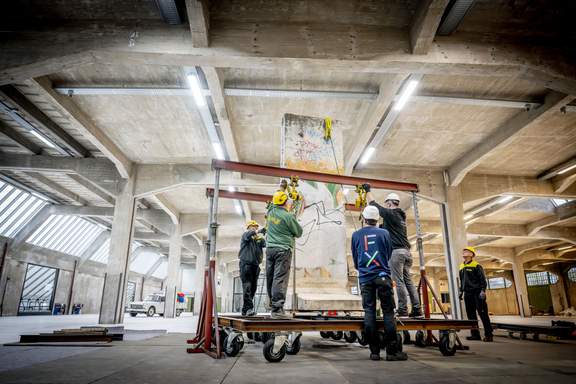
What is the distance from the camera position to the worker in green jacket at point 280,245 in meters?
5.44

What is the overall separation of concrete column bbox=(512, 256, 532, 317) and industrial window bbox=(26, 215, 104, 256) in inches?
1473

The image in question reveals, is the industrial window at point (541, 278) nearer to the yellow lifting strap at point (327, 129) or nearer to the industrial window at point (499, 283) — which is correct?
the industrial window at point (499, 283)

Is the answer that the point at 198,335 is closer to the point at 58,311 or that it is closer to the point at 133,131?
the point at 133,131

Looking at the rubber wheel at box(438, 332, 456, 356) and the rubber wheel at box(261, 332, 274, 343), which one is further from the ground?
the rubber wheel at box(261, 332, 274, 343)

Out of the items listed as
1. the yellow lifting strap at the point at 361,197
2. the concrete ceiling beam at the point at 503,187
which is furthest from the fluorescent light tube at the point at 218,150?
the concrete ceiling beam at the point at 503,187

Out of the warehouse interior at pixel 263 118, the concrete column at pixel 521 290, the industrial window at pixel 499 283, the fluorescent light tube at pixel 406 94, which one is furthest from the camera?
the industrial window at pixel 499 283

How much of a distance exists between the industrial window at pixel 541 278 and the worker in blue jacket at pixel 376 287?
131 feet

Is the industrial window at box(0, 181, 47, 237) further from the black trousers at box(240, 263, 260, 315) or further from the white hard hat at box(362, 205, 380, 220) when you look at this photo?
the white hard hat at box(362, 205, 380, 220)

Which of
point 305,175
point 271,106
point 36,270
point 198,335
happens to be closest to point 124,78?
point 271,106

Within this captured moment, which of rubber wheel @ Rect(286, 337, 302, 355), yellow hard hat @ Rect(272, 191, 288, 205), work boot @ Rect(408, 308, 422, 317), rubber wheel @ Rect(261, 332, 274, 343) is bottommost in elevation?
rubber wheel @ Rect(286, 337, 302, 355)

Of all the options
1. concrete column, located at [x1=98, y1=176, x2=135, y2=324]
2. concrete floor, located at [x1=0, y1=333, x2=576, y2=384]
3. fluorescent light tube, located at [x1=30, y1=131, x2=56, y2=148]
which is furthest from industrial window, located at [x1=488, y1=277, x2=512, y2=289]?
fluorescent light tube, located at [x1=30, y1=131, x2=56, y2=148]

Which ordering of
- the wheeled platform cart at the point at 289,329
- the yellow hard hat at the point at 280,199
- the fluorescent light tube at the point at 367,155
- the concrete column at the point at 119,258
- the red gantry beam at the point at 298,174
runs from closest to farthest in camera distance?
the wheeled platform cart at the point at 289,329
the yellow hard hat at the point at 280,199
the red gantry beam at the point at 298,174
the concrete column at the point at 119,258
the fluorescent light tube at the point at 367,155

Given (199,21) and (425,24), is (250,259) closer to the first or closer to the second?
(199,21)

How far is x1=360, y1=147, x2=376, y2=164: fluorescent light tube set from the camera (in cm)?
1401
